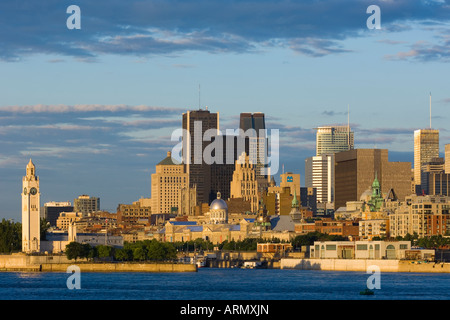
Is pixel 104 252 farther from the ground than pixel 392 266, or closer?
farther from the ground

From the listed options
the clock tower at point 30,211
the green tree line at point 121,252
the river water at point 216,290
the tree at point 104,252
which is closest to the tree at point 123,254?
the green tree line at point 121,252

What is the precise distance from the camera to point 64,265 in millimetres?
185500

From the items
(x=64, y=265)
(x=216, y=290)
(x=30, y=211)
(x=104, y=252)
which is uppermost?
(x=30, y=211)

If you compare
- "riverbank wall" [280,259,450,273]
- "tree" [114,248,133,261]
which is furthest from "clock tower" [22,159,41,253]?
"riverbank wall" [280,259,450,273]

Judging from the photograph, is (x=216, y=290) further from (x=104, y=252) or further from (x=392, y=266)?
(x=104, y=252)

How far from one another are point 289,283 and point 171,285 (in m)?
16.4

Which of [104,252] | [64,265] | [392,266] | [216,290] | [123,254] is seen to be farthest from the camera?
[123,254]

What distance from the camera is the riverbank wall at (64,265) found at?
177875 mm

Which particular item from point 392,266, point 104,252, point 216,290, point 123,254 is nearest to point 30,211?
point 104,252

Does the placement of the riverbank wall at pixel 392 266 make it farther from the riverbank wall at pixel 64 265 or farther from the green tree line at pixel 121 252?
the green tree line at pixel 121 252

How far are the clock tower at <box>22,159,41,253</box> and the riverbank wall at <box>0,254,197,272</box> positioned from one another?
27.2ft

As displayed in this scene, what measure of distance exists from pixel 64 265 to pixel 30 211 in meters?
16.8
